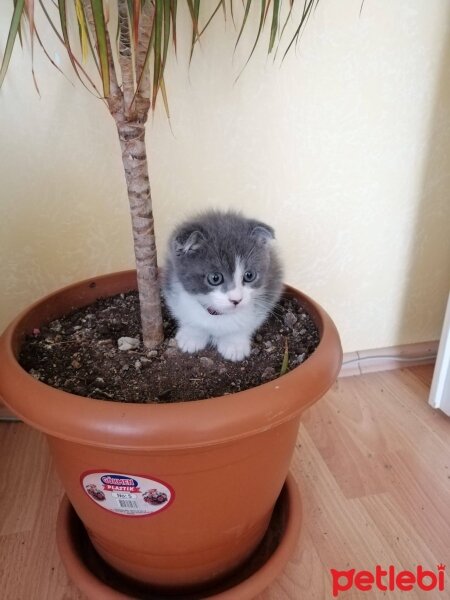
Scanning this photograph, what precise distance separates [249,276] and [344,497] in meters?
0.54

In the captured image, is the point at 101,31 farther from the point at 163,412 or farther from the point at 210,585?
the point at 210,585

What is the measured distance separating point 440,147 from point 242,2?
590 millimetres

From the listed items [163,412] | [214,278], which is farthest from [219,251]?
[163,412]

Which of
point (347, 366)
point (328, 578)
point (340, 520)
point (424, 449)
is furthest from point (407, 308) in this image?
point (328, 578)

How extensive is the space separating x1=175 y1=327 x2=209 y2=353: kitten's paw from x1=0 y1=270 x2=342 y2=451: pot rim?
0.22 meters

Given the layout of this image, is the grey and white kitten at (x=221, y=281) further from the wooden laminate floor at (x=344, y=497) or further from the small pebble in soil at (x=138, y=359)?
the wooden laminate floor at (x=344, y=497)

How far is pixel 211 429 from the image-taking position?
1.76 ft

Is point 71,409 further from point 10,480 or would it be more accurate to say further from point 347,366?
point 347,366

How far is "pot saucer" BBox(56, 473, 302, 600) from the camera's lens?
708mm

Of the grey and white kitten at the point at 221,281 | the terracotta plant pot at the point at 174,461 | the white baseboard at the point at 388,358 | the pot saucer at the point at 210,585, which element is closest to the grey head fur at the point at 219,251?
the grey and white kitten at the point at 221,281

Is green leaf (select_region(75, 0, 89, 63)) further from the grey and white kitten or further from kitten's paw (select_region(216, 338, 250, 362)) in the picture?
kitten's paw (select_region(216, 338, 250, 362))

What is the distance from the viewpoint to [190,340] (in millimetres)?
780

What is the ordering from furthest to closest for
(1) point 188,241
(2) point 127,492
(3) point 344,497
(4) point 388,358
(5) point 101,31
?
(4) point 388,358 < (3) point 344,497 < (1) point 188,241 < (2) point 127,492 < (5) point 101,31

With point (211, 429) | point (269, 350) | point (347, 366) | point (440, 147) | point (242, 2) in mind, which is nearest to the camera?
point (211, 429)
